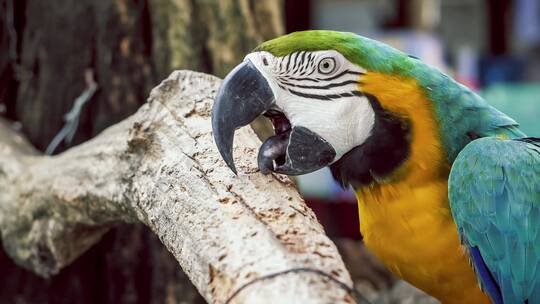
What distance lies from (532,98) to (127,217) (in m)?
2.78

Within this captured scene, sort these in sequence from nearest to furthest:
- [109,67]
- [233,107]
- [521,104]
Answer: [233,107] < [109,67] < [521,104]

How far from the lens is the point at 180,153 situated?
57.5 inches

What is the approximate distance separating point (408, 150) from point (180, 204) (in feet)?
1.53

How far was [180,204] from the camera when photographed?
4.43 feet

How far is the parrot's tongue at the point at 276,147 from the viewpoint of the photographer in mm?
1372

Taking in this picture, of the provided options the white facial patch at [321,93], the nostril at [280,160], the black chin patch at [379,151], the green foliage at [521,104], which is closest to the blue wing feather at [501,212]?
the black chin patch at [379,151]

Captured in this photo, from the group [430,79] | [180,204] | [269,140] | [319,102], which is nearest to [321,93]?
[319,102]

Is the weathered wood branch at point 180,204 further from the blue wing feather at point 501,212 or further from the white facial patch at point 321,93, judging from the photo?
the blue wing feather at point 501,212

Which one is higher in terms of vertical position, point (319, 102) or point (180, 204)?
point (319, 102)

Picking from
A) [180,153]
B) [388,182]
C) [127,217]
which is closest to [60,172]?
[127,217]

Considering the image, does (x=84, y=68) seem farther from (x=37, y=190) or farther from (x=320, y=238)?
(x=320, y=238)

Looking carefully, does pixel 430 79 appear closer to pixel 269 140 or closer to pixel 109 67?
pixel 269 140

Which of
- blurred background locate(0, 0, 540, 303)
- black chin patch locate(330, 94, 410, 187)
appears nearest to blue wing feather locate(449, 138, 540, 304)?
black chin patch locate(330, 94, 410, 187)

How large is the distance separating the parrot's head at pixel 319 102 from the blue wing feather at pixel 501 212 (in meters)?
0.14
